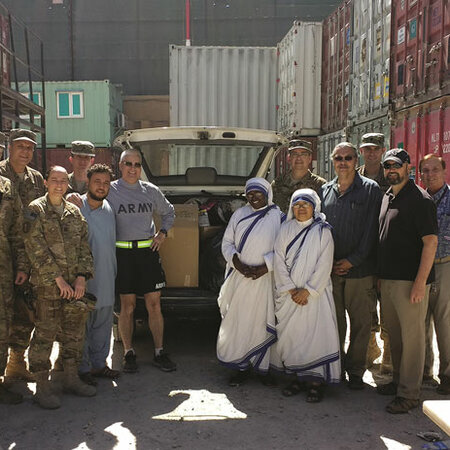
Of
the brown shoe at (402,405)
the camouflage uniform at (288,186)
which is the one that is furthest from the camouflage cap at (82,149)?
the brown shoe at (402,405)

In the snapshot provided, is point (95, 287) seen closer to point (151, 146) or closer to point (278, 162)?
point (151, 146)

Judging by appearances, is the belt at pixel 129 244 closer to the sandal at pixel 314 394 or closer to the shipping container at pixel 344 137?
the sandal at pixel 314 394

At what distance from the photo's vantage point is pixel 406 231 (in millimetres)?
3584

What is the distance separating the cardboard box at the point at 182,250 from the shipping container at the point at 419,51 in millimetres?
3128

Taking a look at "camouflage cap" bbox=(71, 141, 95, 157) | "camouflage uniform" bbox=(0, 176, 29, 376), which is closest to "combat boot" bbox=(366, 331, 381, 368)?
"camouflage uniform" bbox=(0, 176, 29, 376)

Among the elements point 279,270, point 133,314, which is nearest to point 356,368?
point 279,270

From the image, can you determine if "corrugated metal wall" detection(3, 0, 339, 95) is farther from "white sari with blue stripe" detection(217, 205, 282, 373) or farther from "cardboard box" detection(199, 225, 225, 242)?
"white sari with blue stripe" detection(217, 205, 282, 373)

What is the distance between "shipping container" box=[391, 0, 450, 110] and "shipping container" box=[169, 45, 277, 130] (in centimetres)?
529

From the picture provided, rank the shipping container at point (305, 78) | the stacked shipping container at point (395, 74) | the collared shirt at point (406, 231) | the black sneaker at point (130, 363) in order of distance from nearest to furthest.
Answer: the collared shirt at point (406, 231), the black sneaker at point (130, 363), the stacked shipping container at point (395, 74), the shipping container at point (305, 78)

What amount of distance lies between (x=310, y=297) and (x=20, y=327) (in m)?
2.15

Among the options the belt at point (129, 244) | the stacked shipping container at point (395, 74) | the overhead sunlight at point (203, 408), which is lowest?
the overhead sunlight at point (203, 408)

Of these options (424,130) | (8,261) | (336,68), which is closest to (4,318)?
(8,261)

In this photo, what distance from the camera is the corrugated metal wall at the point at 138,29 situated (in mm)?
20172

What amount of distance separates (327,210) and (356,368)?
1.20m
